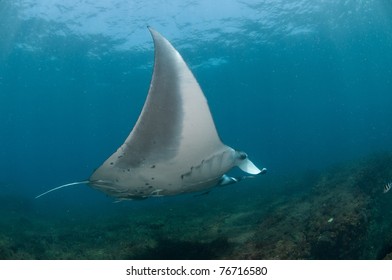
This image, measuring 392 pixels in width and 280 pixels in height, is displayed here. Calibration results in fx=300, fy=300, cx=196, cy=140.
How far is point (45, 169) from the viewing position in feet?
403

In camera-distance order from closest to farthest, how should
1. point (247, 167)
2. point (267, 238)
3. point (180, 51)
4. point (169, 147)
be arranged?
point (169, 147), point (247, 167), point (267, 238), point (180, 51)

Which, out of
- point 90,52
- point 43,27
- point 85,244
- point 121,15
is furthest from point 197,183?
point 90,52

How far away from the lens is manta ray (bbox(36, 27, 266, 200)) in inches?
119

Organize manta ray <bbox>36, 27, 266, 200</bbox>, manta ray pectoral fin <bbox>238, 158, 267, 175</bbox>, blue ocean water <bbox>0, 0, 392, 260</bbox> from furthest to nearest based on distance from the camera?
blue ocean water <bbox>0, 0, 392, 260</bbox>
manta ray pectoral fin <bbox>238, 158, 267, 175</bbox>
manta ray <bbox>36, 27, 266, 200</bbox>

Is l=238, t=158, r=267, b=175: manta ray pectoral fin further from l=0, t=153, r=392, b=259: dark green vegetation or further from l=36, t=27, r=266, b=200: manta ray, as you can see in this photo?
l=0, t=153, r=392, b=259: dark green vegetation

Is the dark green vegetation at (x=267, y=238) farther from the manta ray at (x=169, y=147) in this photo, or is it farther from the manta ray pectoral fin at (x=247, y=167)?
the manta ray at (x=169, y=147)

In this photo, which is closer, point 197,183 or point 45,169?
point 197,183

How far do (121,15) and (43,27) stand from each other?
602cm

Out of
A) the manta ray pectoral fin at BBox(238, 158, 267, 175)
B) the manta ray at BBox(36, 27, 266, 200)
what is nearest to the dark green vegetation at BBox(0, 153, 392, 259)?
the manta ray pectoral fin at BBox(238, 158, 267, 175)

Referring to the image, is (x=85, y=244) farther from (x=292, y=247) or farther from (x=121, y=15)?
(x=121, y=15)

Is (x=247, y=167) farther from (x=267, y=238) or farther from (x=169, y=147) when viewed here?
(x=267, y=238)

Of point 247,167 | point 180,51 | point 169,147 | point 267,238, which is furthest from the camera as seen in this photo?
point 180,51

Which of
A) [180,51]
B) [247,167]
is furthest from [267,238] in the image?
[180,51]

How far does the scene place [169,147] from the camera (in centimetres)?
349
